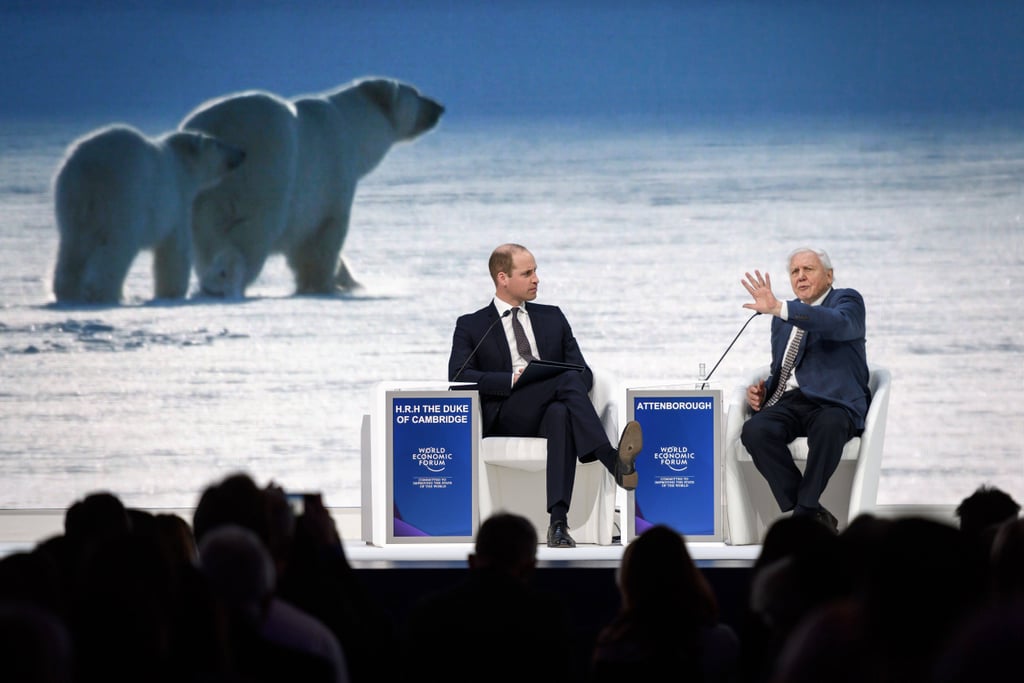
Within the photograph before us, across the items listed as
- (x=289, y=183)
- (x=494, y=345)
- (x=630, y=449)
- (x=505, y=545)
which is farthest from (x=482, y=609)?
(x=289, y=183)

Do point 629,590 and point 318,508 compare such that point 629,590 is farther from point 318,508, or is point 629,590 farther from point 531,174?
point 531,174

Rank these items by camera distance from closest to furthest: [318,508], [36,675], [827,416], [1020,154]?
[36,675] < [318,508] < [827,416] < [1020,154]

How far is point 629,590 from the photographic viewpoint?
288 centimetres

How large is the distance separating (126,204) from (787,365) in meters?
3.80

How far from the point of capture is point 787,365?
6125 mm

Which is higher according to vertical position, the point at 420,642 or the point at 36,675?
the point at 36,675

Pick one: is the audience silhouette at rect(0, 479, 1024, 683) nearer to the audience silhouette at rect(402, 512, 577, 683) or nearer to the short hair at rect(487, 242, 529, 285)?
the audience silhouette at rect(402, 512, 577, 683)

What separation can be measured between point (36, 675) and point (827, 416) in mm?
4438

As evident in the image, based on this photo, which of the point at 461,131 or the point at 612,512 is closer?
the point at 612,512

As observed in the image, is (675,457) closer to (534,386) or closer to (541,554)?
(534,386)

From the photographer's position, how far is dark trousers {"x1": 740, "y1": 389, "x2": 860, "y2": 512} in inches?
227

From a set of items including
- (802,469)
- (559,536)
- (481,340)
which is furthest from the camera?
(481,340)

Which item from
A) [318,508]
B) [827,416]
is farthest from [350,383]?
[318,508]

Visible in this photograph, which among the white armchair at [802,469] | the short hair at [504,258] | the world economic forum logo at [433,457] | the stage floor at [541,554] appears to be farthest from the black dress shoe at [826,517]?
the short hair at [504,258]
